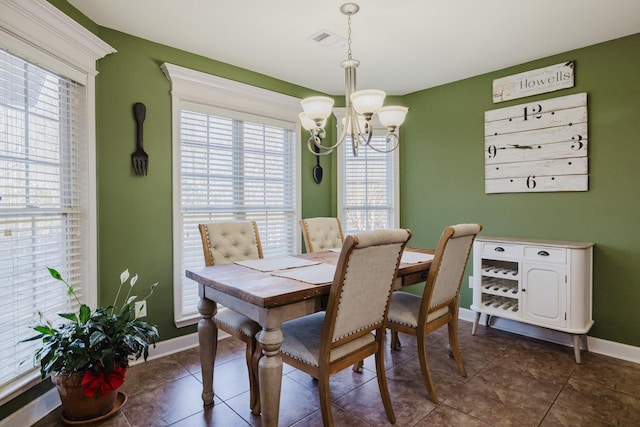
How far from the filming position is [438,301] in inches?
87.1

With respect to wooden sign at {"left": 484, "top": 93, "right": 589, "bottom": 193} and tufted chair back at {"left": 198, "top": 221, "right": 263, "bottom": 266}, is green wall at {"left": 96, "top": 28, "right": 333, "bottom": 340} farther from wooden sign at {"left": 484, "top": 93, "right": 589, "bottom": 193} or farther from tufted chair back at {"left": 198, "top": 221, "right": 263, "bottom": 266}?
wooden sign at {"left": 484, "top": 93, "right": 589, "bottom": 193}

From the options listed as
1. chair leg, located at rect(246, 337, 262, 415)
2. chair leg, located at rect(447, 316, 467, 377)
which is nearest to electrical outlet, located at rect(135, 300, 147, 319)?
chair leg, located at rect(246, 337, 262, 415)

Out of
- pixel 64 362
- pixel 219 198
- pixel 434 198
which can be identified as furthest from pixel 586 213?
pixel 64 362

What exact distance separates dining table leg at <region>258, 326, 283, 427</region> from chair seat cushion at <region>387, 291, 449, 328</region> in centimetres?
91

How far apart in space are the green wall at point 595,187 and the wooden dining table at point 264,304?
65.7 inches

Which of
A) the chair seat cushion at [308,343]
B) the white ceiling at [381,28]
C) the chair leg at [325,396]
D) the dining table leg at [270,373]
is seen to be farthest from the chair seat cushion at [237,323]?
the white ceiling at [381,28]

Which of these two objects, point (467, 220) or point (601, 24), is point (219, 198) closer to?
point (467, 220)

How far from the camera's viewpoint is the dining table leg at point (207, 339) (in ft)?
6.56

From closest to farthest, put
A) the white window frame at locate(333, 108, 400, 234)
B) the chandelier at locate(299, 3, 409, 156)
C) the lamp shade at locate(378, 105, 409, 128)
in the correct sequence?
the chandelier at locate(299, 3, 409, 156) → the lamp shade at locate(378, 105, 409, 128) → the white window frame at locate(333, 108, 400, 234)

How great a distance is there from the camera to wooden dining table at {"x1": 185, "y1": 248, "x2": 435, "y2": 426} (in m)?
1.55

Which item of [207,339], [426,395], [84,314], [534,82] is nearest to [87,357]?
[84,314]

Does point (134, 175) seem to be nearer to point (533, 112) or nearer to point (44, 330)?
point (44, 330)

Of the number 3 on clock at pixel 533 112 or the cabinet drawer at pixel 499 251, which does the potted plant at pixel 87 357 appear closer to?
A: the cabinet drawer at pixel 499 251

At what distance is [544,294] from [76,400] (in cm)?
326
